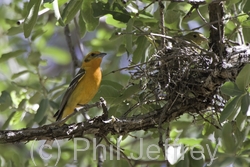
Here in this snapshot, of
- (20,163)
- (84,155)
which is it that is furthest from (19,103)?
(84,155)

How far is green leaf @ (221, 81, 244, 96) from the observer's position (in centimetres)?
425

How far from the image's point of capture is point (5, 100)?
247 inches

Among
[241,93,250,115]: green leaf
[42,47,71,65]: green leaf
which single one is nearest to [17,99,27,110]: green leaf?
[42,47,71,65]: green leaf

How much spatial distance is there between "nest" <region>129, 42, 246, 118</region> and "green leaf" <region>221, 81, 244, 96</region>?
21.8 inches

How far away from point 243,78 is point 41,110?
2.74 m

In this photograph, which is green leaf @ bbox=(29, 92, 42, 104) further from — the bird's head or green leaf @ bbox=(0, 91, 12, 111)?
the bird's head

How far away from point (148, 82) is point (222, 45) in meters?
0.90

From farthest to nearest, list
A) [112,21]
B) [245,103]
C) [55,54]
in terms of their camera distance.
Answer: [55,54]
[112,21]
[245,103]

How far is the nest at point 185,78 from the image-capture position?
4.93 metres

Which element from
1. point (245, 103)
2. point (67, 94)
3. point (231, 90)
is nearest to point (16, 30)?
point (67, 94)

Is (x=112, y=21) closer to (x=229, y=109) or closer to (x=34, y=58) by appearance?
(x=34, y=58)

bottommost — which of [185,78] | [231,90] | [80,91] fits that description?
[80,91]

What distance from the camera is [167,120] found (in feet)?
17.1

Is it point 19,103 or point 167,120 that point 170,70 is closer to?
point 167,120
